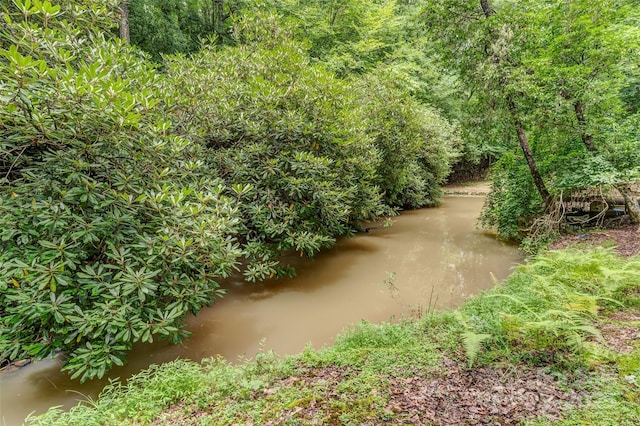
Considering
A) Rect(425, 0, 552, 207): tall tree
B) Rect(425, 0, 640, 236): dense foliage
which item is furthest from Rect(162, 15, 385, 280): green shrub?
Result: Rect(425, 0, 640, 236): dense foliage

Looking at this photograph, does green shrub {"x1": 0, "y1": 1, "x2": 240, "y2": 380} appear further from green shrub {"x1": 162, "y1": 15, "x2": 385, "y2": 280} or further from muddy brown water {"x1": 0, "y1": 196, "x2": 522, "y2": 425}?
green shrub {"x1": 162, "y1": 15, "x2": 385, "y2": 280}

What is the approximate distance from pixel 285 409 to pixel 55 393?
9.67 ft

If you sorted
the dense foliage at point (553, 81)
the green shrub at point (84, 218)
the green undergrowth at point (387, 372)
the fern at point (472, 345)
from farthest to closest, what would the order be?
the dense foliage at point (553, 81) → the green shrub at point (84, 218) → the fern at point (472, 345) → the green undergrowth at point (387, 372)

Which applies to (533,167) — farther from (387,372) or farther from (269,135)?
(387,372)

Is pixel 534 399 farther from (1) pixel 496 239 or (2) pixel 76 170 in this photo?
(1) pixel 496 239

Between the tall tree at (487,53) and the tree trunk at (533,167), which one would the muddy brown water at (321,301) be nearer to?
the tree trunk at (533,167)

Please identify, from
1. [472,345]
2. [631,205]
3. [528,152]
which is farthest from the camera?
[528,152]

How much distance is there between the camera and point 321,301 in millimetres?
5773

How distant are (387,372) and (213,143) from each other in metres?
4.87

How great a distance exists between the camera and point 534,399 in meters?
2.27

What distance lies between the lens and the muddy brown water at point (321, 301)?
371cm

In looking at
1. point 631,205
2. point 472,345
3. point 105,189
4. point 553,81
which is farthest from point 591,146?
point 105,189

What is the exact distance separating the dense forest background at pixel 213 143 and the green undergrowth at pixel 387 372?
65 centimetres

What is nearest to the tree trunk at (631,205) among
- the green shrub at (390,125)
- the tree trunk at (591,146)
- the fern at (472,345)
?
the tree trunk at (591,146)
